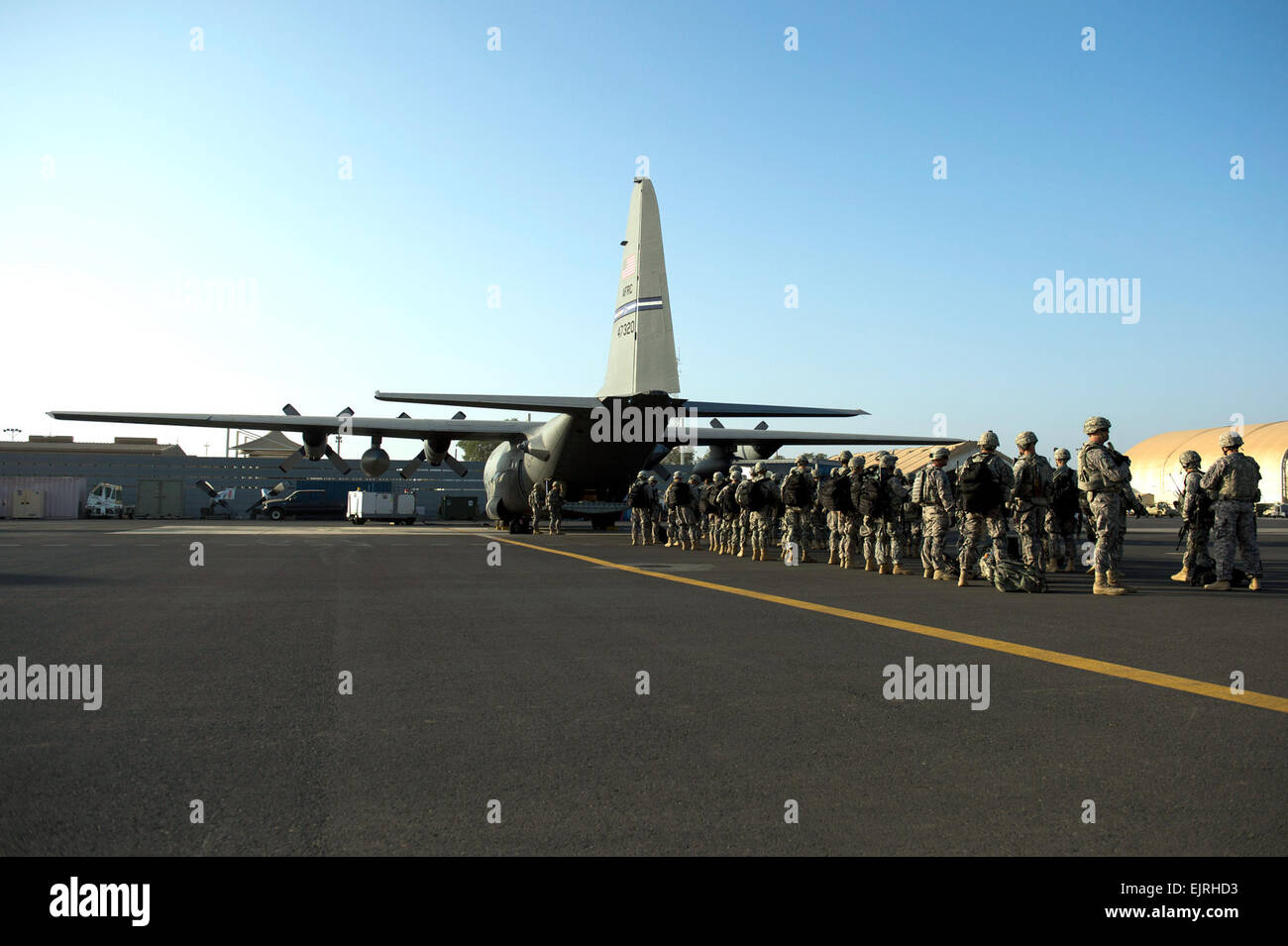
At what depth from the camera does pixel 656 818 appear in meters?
3.89

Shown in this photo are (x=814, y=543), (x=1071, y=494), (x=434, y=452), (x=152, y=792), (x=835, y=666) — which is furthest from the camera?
(x=434, y=452)

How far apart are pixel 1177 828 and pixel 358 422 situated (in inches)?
1242

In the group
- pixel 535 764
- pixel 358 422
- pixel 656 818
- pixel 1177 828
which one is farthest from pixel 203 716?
pixel 358 422

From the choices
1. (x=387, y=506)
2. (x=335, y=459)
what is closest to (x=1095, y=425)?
(x=335, y=459)

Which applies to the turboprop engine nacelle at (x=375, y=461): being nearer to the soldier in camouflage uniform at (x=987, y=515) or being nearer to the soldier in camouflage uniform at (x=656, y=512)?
the soldier in camouflage uniform at (x=656, y=512)

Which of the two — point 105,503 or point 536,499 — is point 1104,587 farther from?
point 105,503

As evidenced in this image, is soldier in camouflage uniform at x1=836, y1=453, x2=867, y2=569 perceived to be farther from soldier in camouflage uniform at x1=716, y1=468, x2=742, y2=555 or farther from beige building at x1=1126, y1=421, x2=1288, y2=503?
beige building at x1=1126, y1=421, x2=1288, y2=503

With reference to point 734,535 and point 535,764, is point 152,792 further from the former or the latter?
point 734,535

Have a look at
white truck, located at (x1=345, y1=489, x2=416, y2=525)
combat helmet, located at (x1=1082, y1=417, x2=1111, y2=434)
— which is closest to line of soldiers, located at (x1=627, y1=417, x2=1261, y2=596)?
combat helmet, located at (x1=1082, y1=417, x2=1111, y2=434)

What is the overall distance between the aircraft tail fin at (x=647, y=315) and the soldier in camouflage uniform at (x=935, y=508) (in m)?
9.60

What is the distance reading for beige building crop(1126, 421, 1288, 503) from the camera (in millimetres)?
72750

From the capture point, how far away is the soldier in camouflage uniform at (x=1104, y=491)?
508 inches

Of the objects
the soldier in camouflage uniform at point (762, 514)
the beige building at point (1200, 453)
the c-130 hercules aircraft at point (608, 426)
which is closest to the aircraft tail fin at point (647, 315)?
the c-130 hercules aircraft at point (608, 426)

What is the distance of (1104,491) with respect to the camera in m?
13.1
